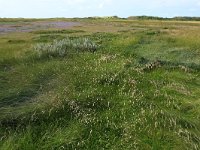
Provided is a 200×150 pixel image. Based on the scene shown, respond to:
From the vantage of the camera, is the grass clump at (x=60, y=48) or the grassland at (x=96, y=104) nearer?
the grassland at (x=96, y=104)

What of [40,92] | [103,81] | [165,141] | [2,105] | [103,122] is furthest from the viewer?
[103,81]

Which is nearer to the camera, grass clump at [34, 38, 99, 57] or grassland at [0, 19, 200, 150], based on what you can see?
grassland at [0, 19, 200, 150]

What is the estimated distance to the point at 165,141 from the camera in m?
8.31

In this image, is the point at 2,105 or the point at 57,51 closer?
the point at 2,105

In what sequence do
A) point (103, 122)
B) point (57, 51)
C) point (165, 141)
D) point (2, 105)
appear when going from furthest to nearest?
point (57, 51)
point (2, 105)
point (103, 122)
point (165, 141)

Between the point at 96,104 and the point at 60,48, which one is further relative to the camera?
the point at 60,48

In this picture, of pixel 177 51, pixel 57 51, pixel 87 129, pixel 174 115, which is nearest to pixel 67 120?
pixel 87 129

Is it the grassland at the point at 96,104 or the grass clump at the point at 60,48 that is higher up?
the grass clump at the point at 60,48

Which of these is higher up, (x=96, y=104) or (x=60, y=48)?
(x=60, y=48)

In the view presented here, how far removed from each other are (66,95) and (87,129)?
180 centimetres

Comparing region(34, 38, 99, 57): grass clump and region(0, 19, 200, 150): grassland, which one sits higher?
region(34, 38, 99, 57): grass clump

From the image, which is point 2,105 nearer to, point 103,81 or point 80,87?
point 80,87

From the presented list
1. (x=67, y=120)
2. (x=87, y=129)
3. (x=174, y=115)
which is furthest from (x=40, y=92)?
(x=174, y=115)

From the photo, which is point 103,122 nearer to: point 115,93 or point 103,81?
point 115,93
